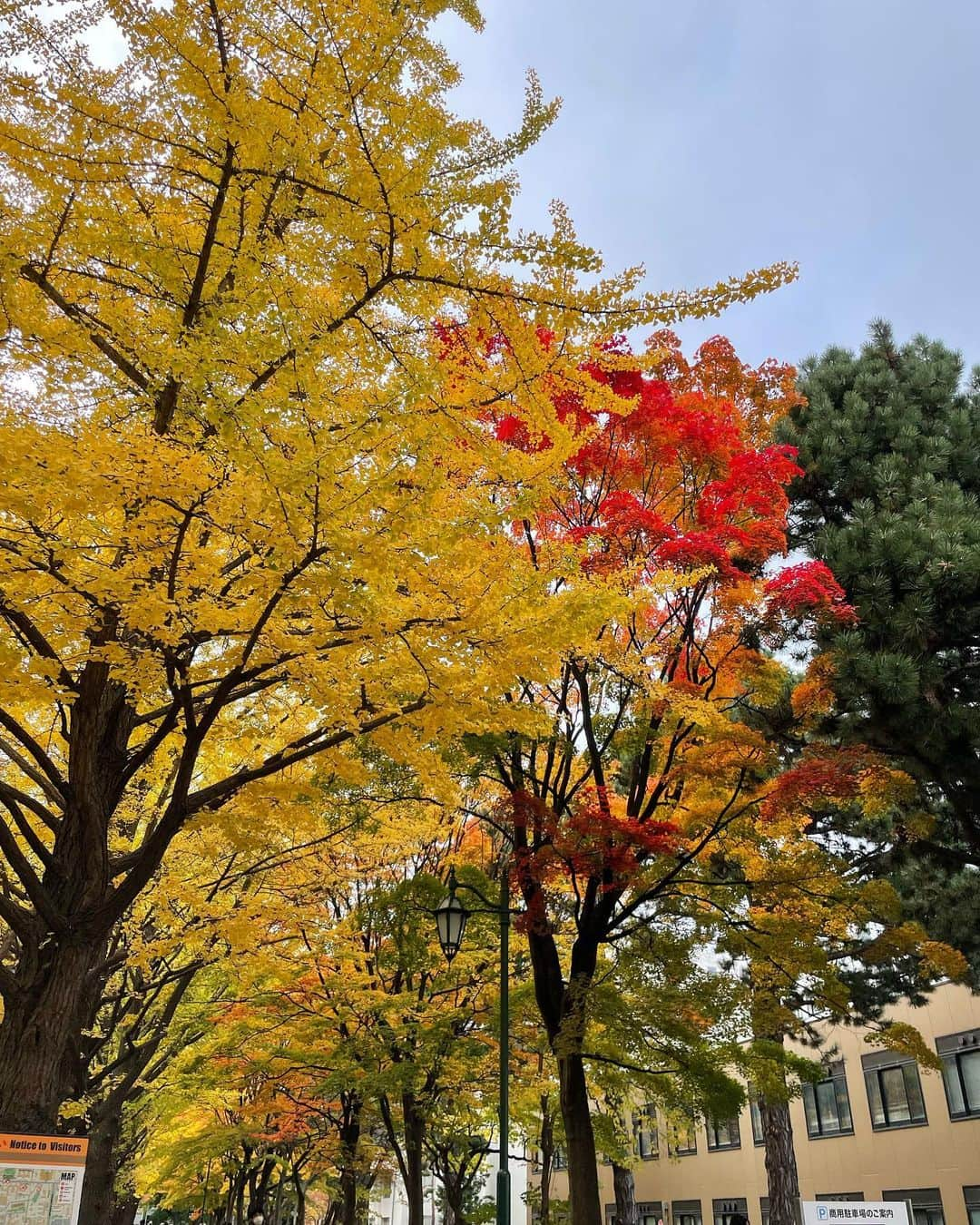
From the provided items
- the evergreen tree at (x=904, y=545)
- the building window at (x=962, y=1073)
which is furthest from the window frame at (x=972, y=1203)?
the evergreen tree at (x=904, y=545)

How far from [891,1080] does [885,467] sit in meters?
18.2

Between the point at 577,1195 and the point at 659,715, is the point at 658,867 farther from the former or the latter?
the point at 577,1195

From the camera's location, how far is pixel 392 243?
448 cm

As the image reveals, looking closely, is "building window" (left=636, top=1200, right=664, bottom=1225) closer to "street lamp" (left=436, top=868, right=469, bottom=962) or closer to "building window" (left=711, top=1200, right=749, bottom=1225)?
"building window" (left=711, top=1200, right=749, bottom=1225)

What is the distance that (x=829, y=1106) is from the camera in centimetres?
2353

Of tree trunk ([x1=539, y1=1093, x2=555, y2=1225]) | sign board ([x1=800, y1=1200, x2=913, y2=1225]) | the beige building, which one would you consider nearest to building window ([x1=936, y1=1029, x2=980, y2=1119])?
the beige building

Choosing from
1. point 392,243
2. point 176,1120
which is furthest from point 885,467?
point 176,1120

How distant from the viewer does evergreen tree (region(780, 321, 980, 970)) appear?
28.1 ft

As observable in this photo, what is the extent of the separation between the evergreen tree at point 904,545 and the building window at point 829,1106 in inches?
581

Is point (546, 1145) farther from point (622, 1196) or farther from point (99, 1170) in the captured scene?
point (99, 1170)

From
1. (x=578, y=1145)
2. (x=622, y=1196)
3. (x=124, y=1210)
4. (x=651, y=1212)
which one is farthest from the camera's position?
(x=651, y=1212)

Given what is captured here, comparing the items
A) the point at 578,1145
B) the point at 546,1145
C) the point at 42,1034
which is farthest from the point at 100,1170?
the point at 42,1034

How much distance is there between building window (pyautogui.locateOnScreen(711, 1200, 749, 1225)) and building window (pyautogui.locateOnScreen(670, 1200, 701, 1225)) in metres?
1.28

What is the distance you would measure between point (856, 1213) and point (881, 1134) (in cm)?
1677
